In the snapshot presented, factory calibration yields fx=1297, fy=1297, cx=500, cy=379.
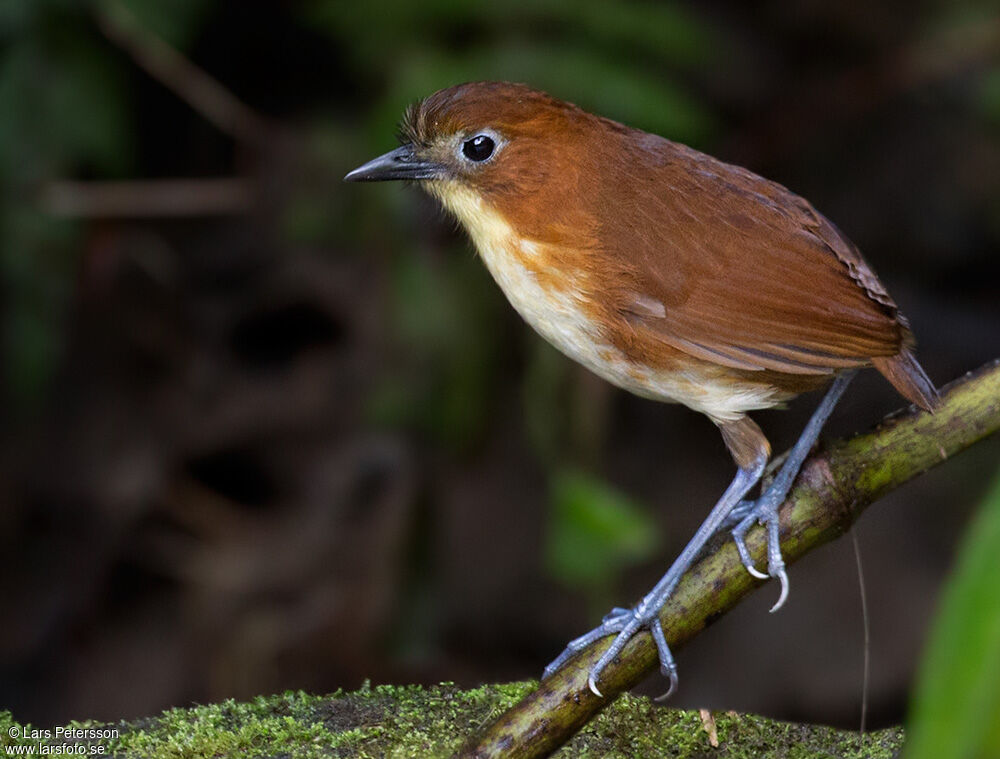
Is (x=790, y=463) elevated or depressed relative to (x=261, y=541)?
depressed

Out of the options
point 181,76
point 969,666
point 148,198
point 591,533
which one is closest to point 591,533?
point 591,533

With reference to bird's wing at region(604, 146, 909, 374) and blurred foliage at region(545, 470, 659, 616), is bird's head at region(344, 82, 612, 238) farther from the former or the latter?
blurred foliage at region(545, 470, 659, 616)

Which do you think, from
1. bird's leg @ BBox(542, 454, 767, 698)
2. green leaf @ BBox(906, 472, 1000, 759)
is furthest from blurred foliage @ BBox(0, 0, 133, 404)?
green leaf @ BBox(906, 472, 1000, 759)

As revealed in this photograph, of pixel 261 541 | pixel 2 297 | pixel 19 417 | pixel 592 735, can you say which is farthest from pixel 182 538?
pixel 592 735

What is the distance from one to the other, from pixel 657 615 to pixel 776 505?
273mm

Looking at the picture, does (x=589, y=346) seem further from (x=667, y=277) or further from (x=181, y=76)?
(x=181, y=76)

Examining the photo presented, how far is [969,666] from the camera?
0.95 meters

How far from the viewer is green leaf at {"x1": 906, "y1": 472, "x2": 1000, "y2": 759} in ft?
3.09

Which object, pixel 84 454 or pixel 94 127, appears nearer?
pixel 94 127

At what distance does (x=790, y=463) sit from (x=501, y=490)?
7.78 feet

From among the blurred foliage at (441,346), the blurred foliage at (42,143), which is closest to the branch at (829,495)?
the blurred foliage at (441,346)

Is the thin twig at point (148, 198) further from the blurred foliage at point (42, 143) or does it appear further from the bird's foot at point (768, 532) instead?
the bird's foot at point (768, 532)

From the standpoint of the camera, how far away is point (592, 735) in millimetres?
2088

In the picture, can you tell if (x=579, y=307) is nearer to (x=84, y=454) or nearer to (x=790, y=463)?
(x=790, y=463)
